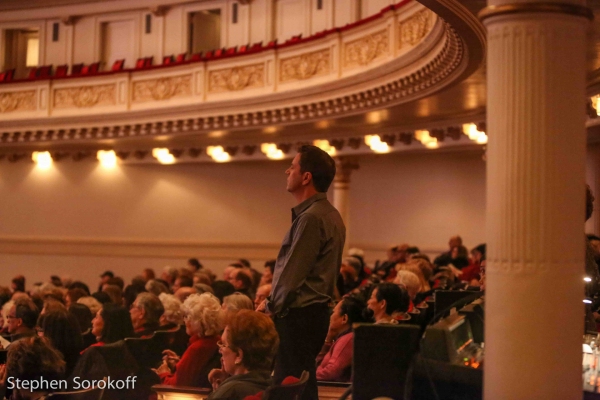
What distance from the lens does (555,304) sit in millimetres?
3000

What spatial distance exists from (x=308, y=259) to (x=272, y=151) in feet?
36.2

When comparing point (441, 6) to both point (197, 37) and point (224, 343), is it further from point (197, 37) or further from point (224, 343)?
point (197, 37)

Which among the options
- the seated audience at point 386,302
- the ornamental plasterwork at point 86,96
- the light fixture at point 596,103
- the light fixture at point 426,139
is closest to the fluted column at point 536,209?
the seated audience at point 386,302

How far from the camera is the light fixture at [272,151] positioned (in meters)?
14.3

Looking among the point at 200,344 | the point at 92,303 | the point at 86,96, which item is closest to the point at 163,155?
the point at 86,96

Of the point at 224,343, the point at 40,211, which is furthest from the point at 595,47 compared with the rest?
the point at 40,211

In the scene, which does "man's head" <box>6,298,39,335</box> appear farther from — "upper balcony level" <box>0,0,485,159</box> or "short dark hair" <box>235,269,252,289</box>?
"upper balcony level" <box>0,0,485,159</box>

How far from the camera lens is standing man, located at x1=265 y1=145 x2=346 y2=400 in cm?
337

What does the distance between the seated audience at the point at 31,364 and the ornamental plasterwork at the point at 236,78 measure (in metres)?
9.36

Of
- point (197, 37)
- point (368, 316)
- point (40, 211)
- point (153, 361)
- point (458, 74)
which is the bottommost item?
point (153, 361)

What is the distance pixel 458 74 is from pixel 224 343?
562cm

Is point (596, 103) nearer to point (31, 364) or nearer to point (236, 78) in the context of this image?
point (236, 78)

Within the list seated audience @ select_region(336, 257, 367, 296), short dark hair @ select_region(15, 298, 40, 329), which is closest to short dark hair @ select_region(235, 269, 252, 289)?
seated audience @ select_region(336, 257, 367, 296)

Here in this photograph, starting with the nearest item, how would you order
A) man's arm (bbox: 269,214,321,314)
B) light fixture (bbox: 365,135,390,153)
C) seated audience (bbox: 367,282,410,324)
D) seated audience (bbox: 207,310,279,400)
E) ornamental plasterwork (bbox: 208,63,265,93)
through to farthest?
seated audience (bbox: 207,310,279,400), man's arm (bbox: 269,214,321,314), seated audience (bbox: 367,282,410,324), light fixture (bbox: 365,135,390,153), ornamental plasterwork (bbox: 208,63,265,93)
